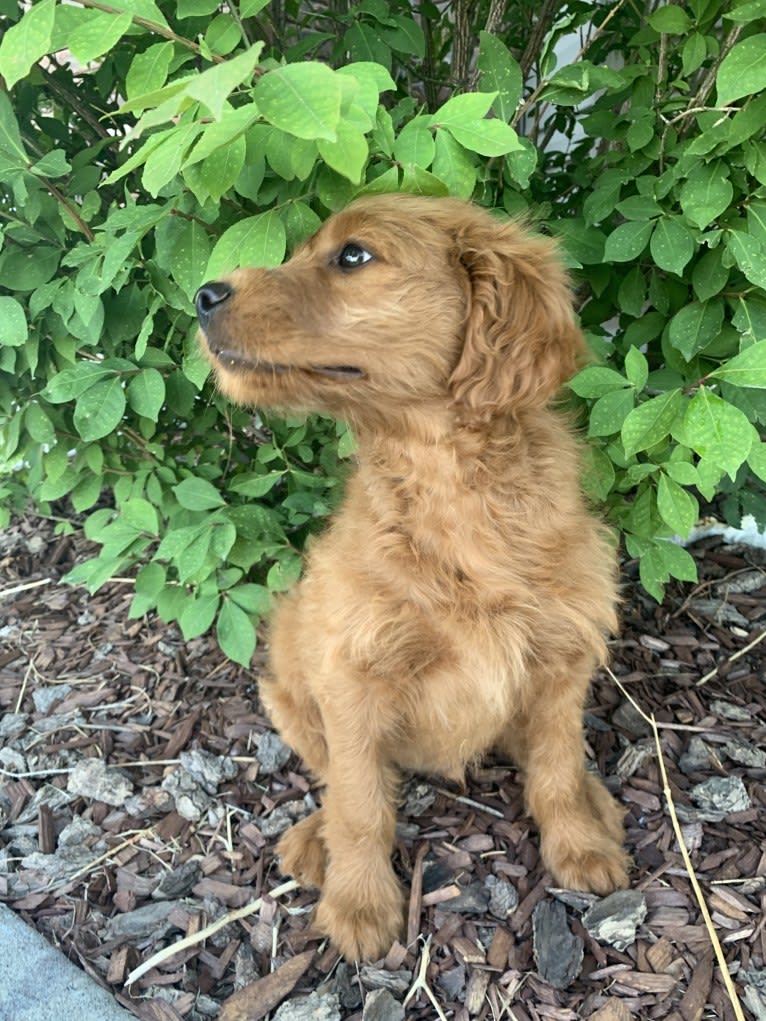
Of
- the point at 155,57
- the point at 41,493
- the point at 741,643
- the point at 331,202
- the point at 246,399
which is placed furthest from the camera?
the point at 741,643

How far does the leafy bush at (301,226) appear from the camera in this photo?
6.00ft

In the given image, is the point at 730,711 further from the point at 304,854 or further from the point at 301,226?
the point at 301,226

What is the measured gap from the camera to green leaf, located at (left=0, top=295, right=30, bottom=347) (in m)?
2.30

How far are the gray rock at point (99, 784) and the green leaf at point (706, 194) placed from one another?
2625 millimetres

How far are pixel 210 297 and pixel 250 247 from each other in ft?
0.70

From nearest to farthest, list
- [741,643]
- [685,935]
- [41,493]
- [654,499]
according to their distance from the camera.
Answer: [685,935]
[654,499]
[41,493]
[741,643]

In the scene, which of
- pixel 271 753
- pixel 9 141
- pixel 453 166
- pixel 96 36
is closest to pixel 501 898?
pixel 271 753

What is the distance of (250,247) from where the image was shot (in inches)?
79.8

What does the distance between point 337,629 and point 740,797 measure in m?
1.52

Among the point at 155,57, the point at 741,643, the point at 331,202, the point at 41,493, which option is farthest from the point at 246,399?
the point at 741,643

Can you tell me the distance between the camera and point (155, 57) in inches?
64.9

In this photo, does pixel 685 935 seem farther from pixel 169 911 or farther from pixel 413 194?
pixel 413 194

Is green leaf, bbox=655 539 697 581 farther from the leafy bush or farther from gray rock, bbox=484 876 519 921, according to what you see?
gray rock, bbox=484 876 519 921

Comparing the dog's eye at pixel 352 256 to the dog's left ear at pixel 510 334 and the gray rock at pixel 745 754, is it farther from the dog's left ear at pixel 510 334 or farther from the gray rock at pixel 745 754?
the gray rock at pixel 745 754
